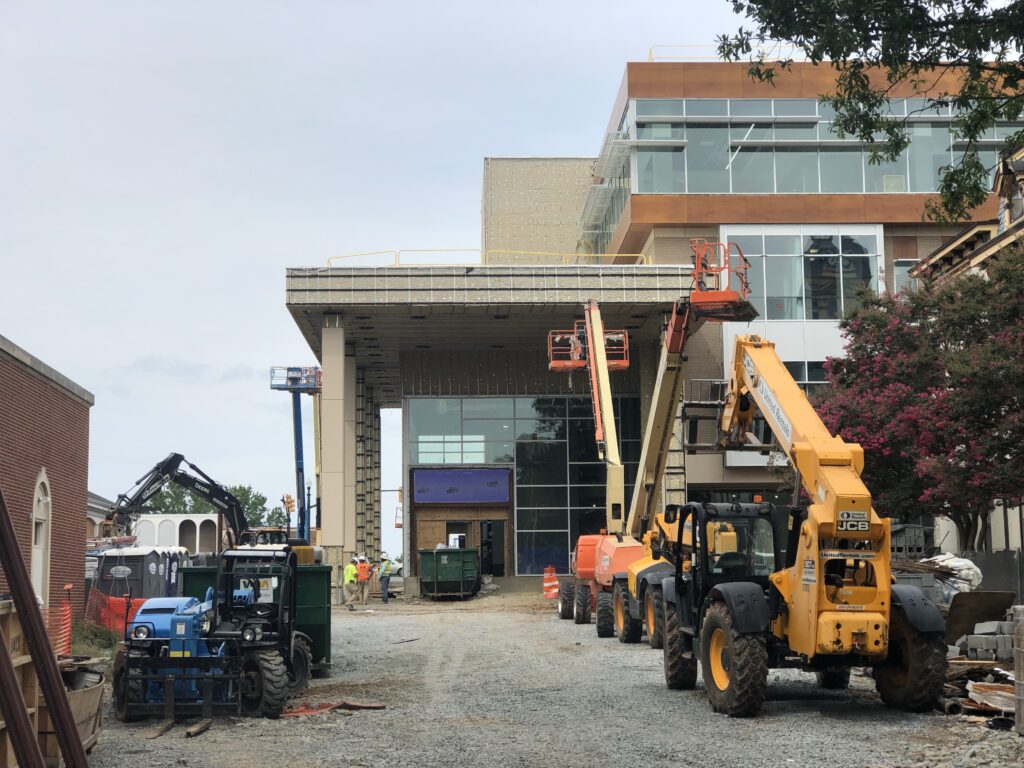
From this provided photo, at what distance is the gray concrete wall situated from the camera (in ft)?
218

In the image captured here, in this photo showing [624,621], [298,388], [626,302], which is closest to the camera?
[624,621]

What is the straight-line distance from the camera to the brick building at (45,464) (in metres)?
20.8

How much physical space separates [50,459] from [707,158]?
29.2 metres

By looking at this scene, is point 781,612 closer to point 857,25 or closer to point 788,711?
point 788,711

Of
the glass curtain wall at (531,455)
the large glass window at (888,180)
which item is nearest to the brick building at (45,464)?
the glass curtain wall at (531,455)

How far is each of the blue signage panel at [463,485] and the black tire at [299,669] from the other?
108ft

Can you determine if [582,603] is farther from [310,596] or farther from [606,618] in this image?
[310,596]

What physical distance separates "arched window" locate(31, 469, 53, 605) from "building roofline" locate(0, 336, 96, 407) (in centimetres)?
185

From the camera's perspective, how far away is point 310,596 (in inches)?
744

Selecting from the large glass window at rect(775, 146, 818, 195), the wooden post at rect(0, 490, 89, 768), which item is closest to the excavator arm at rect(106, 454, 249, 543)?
the large glass window at rect(775, 146, 818, 195)

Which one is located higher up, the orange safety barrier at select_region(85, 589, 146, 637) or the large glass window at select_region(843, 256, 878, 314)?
the large glass window at select_region(843, 256, 878, 314)

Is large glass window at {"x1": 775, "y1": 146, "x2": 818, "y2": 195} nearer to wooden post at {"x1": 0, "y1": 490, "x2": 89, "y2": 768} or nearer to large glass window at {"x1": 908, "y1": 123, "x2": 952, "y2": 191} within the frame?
large glass window at {"x1": 908, "y1": 123, "x2": 952, "y2": 191}

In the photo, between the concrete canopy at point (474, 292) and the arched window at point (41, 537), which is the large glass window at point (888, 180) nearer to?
the concrete canopy at point (474, 292)

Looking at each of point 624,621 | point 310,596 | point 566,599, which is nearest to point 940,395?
point 624,621
